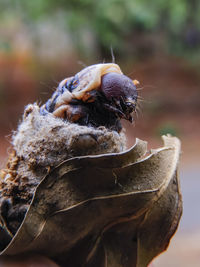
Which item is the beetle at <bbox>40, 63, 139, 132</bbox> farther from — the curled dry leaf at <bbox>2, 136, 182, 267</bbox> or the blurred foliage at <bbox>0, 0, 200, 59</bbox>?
the blurred foliage at <bbox>0, 0, 200, 59</bbox>

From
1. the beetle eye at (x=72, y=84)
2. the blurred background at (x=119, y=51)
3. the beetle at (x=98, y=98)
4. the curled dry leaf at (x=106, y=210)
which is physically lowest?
the curled dry leaf at (x=106, y=210)

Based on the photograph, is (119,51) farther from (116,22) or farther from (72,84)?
(72,84)

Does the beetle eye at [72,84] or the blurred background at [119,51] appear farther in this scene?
the blurred background at [119,51]

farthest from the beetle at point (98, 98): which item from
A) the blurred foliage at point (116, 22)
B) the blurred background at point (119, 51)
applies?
the blurred foliage at point (116, 22)

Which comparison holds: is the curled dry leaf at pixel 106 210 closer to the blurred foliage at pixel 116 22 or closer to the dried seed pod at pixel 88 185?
the dried seed pod at pixel 88 185

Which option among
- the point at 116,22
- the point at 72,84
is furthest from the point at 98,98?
the point at 116,22

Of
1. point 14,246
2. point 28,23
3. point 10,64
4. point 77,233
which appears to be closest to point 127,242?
point 77,233

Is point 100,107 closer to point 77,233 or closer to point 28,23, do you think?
point 77,233
